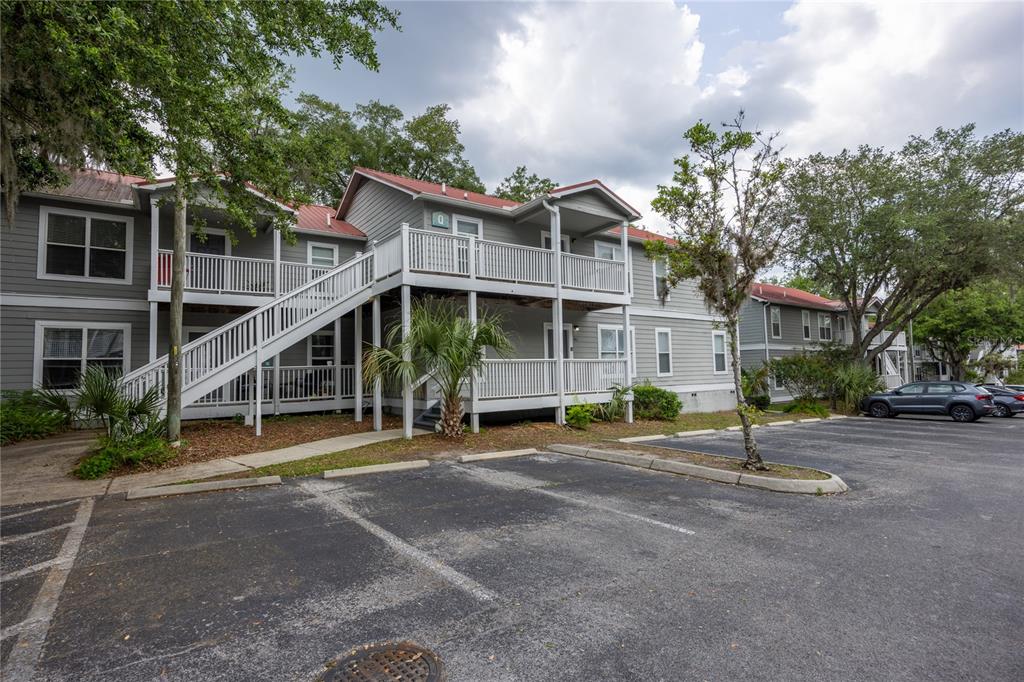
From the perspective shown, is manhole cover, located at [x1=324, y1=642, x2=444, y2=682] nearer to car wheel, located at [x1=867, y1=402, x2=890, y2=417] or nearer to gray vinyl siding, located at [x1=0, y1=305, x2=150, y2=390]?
gray vinyl siding, located at [x1=0, y1=305, x2=150, y2=390]

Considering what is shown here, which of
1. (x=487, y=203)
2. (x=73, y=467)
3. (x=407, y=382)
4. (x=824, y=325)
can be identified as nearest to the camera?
(x=73, y=467)

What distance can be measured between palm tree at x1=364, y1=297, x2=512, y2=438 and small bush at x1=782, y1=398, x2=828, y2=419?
15.0m

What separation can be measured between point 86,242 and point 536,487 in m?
14.4

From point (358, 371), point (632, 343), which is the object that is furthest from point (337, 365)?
point (632, 343)

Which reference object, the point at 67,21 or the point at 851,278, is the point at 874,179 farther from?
the point at 67,21

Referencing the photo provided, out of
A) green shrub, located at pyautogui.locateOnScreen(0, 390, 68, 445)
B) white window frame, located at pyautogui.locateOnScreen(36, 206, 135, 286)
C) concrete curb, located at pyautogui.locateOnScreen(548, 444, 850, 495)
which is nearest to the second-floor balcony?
white window frame, located at pyautogui.locateOnScreen(36, 206, 135, 286)

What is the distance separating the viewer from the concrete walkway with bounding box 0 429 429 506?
22.4ft

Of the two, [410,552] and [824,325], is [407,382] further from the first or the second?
[824,325]

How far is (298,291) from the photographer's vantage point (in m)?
11.5

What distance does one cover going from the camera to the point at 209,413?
1269 cm

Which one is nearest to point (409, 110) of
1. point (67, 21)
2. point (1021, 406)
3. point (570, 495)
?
point (67, 21)

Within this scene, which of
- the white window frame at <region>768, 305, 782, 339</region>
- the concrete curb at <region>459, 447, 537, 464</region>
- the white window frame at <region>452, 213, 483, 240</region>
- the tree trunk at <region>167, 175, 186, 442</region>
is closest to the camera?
the concrete curb at <region>459, 447, 537, 464</region>

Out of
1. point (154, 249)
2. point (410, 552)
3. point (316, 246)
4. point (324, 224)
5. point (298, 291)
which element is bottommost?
point (410, 552)

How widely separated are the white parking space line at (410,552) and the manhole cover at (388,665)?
794 mm
